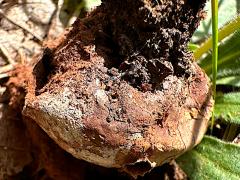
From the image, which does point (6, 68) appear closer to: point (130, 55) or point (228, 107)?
point (130, 55)

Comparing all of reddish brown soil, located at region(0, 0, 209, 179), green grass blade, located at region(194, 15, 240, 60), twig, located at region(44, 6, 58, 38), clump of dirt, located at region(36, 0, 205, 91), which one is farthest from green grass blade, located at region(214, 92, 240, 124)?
twig, located at region(44, 6, 58, 38)

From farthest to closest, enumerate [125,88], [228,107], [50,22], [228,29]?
1. [50,22]
2. [228,107]
3. [228,29]
4. [125,88]

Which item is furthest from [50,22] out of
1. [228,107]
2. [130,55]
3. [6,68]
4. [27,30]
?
[228,107]

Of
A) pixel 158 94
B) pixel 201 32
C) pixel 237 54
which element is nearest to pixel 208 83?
pixel 158 94

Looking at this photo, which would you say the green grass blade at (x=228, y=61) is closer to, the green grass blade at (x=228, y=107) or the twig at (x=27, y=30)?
the green grass blade at (x=228, y=107)

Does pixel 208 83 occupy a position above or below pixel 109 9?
below

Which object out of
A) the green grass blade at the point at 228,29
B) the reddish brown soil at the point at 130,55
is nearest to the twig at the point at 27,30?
the reddish brown soil at the point at 130,55

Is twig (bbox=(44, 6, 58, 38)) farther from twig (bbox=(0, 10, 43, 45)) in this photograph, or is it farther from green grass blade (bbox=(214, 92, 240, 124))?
green grass blade (bbox=(214, 92, 240, 124))

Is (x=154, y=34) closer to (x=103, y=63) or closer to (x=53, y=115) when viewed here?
(x=103, y=63)
